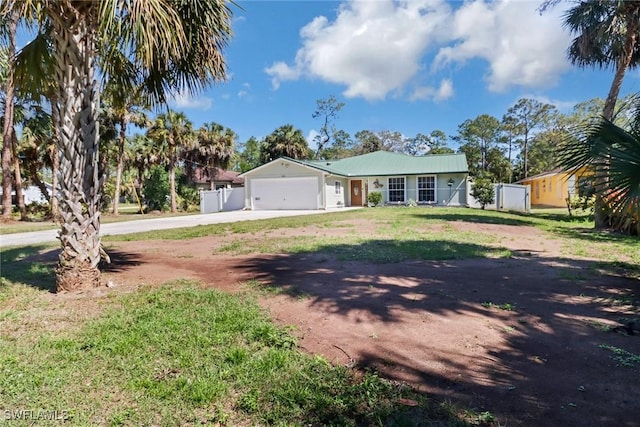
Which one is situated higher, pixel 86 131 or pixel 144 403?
pixel 86 131

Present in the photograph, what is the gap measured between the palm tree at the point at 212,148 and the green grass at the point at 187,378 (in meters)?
30.2

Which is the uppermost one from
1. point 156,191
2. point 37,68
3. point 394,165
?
point 394,165

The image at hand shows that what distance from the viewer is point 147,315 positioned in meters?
4.25

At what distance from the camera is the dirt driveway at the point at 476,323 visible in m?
2.73

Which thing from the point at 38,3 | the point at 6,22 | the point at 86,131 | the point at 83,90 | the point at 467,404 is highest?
the point at 6,22

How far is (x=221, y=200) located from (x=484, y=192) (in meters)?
19.2

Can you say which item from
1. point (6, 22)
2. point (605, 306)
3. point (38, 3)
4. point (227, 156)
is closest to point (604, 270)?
point (605, 306)

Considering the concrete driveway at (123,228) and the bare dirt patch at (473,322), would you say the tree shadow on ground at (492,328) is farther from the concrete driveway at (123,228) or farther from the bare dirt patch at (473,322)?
the concrete driveway at (123,228)

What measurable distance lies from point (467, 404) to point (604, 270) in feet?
18.4

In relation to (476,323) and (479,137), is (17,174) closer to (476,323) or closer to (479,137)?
(476,323)

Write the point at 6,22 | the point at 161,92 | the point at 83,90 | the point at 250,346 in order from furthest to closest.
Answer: the point at 161,92
the point at 6,22
the point at 83,90
the point at 250,346

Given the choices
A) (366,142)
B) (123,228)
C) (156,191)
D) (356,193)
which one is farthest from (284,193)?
(366,142)

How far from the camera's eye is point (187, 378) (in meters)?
2.95

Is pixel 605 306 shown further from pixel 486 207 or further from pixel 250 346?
pixel 486 207
